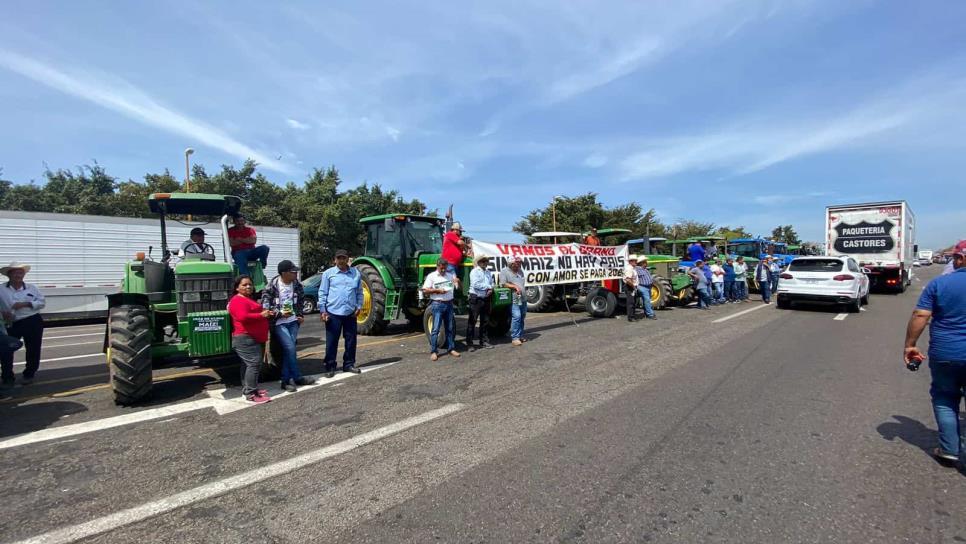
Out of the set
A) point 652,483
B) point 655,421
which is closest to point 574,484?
point 652,483

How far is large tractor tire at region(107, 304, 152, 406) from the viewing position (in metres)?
4.83

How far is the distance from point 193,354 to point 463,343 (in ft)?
14.9

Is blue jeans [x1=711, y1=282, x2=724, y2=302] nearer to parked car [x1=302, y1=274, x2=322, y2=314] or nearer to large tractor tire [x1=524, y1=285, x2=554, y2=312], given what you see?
large tractor tire [x1=524, y1=285, x2=554, y2=312]

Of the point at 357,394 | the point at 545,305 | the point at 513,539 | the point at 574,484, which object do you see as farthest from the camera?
the point at 545,305

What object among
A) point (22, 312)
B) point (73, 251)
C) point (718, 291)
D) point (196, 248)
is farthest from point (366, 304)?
point (718, 291)

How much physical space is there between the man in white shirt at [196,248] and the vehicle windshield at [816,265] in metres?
15.0

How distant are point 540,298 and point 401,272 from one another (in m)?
5.40

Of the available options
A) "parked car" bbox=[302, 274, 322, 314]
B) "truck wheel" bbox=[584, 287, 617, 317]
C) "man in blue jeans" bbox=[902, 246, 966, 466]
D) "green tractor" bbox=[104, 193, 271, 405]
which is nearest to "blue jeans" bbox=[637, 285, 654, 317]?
"truck wheel" bbox=[584, 287, 617, 317]

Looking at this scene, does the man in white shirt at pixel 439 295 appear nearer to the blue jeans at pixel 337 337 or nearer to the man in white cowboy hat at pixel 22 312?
the blue jeans at pixel 337 337

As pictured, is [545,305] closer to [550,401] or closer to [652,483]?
[550,401]

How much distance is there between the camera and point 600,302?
12.4 meters

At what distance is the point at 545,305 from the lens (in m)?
13.7

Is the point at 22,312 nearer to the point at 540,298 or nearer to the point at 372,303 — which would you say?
the point at 372,303

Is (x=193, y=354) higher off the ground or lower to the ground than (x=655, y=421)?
higher
